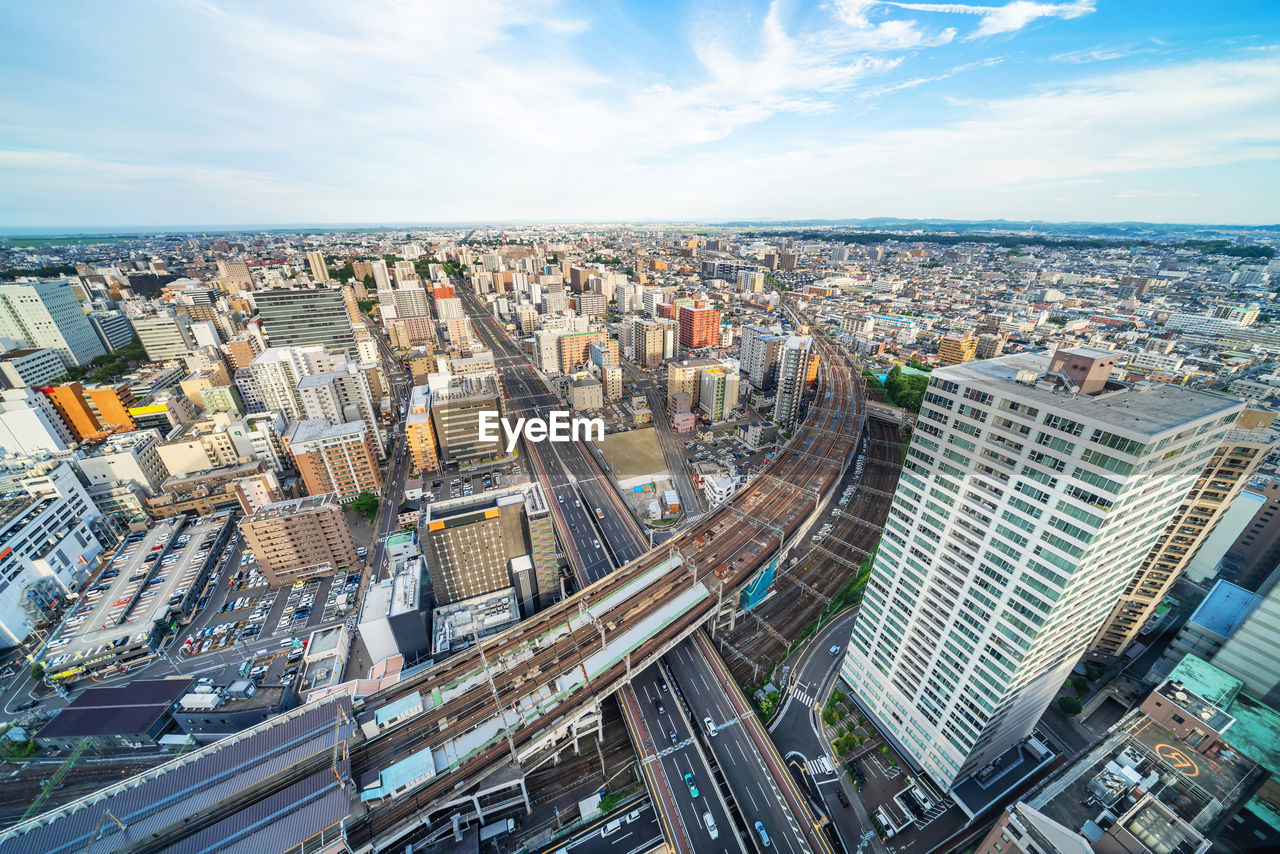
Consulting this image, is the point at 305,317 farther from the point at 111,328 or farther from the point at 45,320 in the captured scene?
the point at 111,328

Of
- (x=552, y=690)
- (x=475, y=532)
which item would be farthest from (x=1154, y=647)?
(x=475, y=532)

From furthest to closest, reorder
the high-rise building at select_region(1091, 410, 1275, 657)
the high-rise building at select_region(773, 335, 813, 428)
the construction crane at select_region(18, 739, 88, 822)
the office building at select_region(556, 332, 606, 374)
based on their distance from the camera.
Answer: the office building at select_region(556, 332, 606, 374), the high-rise building at select_region(773, 335, 813, 428), the high-rise building at select_region(1091, 410, 1275, 657), the construction crane at select_region(18, 739, 88, 822)

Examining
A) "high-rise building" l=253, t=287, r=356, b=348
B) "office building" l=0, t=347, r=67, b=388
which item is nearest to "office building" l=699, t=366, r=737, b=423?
"high-rise building" l=253, t=287, r=356, b=348

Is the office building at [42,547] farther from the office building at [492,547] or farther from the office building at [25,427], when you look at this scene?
the office building at [492,547]

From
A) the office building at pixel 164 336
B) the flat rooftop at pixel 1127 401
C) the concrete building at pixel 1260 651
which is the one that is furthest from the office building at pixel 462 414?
the concrete building at pixel 1260 651

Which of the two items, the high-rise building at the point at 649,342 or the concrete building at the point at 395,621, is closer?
the concrete building at the point at 395,621

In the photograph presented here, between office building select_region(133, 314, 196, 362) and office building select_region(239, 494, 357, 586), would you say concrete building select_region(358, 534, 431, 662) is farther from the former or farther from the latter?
office building select_region(133, 314, 196, 362)
